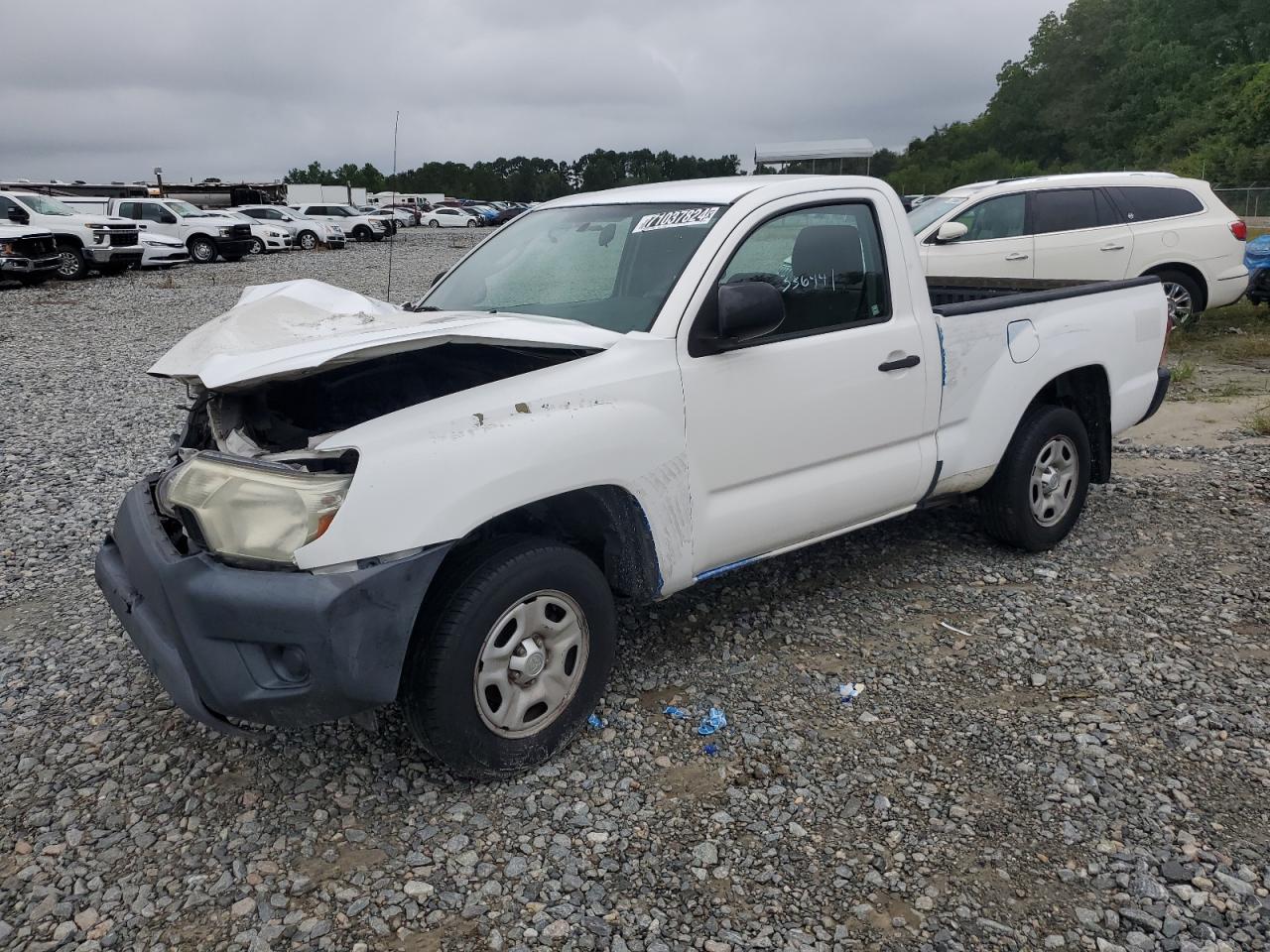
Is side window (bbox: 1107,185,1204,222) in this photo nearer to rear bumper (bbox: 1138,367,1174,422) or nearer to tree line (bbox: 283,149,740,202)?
rear bumper (bbox: 1138,367,1174,422)

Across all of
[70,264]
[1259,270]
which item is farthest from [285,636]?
[70,264]

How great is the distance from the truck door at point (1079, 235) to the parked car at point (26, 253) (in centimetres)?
1756

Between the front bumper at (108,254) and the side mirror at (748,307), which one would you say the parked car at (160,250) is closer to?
the front bumper at (108,254)

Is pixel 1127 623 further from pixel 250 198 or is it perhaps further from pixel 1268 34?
pixel 1268 34

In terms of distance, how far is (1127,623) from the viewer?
4223 millimetres

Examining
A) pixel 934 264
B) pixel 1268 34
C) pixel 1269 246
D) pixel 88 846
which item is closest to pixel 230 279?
pixel 934 264

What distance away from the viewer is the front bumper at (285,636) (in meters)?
2.61

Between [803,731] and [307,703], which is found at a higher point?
[307,703]

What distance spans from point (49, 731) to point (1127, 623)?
14.2 ft

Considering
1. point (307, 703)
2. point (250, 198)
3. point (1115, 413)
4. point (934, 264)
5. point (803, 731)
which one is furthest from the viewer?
point (250, 198)

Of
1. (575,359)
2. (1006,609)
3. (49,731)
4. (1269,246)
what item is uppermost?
(1269,246)

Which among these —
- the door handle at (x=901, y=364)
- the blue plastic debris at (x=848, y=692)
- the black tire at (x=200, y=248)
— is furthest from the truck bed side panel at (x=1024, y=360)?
the black tire at (x=200, y=248)

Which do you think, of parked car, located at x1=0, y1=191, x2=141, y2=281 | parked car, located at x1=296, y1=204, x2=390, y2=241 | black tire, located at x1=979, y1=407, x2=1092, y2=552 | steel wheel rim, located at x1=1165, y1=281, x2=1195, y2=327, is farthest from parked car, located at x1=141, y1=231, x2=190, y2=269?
black tire, located at x1=979, y1=407, x2=1092, y2=552

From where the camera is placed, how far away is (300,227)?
31422 mm
